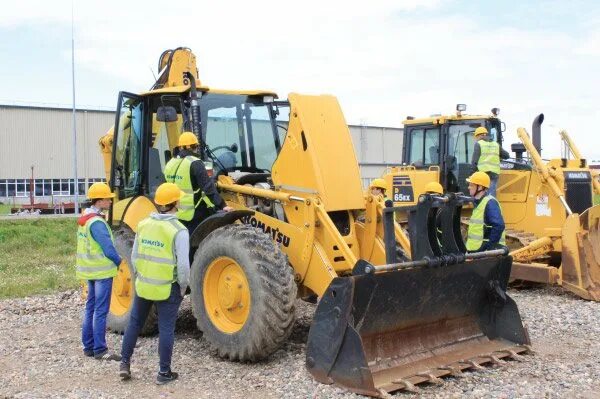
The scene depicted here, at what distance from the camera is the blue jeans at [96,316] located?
6.73 m

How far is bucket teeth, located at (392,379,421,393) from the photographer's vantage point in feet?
17.6

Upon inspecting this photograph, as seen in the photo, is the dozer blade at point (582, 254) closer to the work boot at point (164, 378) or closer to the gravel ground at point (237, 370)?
the gravel ground at point (237, 370)

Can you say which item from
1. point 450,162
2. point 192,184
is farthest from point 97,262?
point 450,162

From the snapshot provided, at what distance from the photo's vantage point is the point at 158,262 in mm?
5793

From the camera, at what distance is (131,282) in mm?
7535

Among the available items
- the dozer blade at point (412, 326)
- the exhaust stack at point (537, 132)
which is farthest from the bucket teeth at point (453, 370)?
the exhaust stack at point (537, 132)

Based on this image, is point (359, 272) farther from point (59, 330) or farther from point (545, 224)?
point (545, 224)

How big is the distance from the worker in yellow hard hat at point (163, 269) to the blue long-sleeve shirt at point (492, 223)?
3486 millimetres

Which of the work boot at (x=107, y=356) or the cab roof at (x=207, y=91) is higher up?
the cab roof at (x=207, y=91)

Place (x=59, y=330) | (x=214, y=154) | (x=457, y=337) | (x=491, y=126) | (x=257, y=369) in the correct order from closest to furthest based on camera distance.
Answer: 1. (x=257, y=369)
2. (x=457, y=337)
3. (x=214, y=154)
4. (x=59, y=330)
5. (x=491, y=126)

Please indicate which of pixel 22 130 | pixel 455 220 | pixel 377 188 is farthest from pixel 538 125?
pixel 22 130

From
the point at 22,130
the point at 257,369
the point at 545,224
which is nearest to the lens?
the point at 257,369

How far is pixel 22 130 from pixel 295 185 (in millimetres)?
40874

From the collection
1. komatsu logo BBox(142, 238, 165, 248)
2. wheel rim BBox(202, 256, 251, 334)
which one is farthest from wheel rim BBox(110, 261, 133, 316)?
komatsu logo BBox(142, 238, 165, 248)
